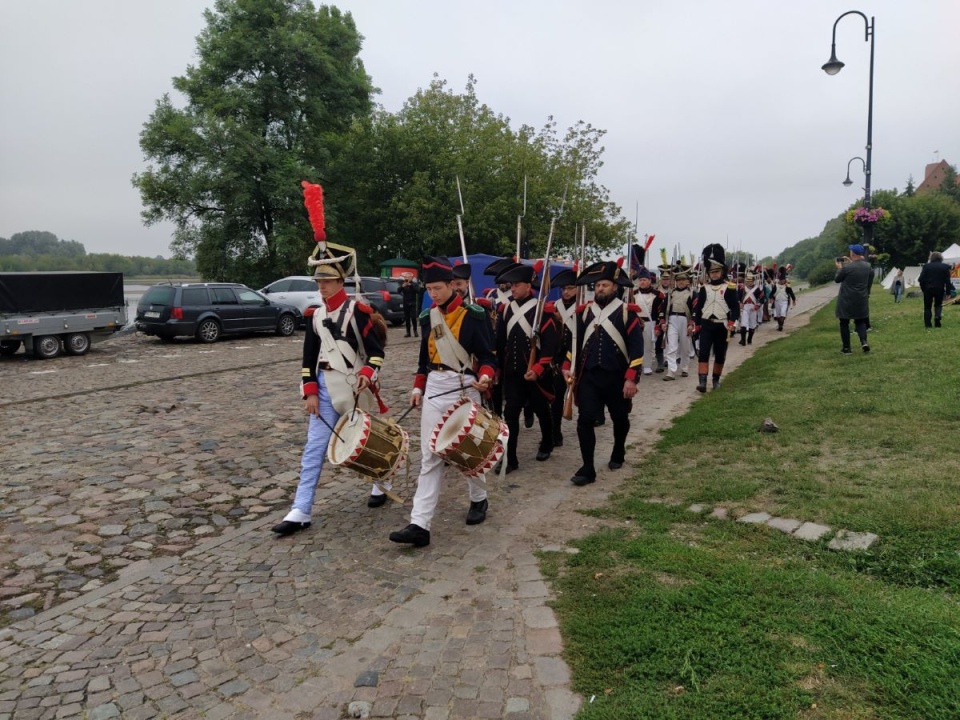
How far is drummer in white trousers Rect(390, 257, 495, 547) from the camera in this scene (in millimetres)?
5090

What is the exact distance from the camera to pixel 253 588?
4395mm

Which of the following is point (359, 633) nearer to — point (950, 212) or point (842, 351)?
point (842, 351)

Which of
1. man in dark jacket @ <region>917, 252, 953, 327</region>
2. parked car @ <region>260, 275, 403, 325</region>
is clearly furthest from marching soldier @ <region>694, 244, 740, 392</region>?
parked car @ <region>260, 275, 403, 325</region>

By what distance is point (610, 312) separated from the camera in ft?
21.7

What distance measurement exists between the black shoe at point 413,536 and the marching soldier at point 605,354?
77.4 inches

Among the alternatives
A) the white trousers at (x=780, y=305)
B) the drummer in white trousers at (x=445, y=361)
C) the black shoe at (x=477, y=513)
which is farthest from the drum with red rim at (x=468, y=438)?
the white trousers at (x=780, y=305)

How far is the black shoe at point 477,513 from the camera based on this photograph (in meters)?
5.45

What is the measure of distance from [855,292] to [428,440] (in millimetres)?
9458

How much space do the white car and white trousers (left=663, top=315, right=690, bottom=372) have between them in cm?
1378

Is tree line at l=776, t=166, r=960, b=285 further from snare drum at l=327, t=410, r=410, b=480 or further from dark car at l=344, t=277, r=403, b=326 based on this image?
snare drum at l=327, t=410, r=410, b=480

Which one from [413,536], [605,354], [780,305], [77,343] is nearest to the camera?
[413,536]

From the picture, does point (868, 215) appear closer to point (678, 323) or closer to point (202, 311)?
point (678, 323)

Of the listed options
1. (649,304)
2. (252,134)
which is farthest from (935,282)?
(252,134)

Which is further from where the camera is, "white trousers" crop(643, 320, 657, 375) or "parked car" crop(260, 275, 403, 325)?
"parked car" crop(260, 275, 403, 325)
